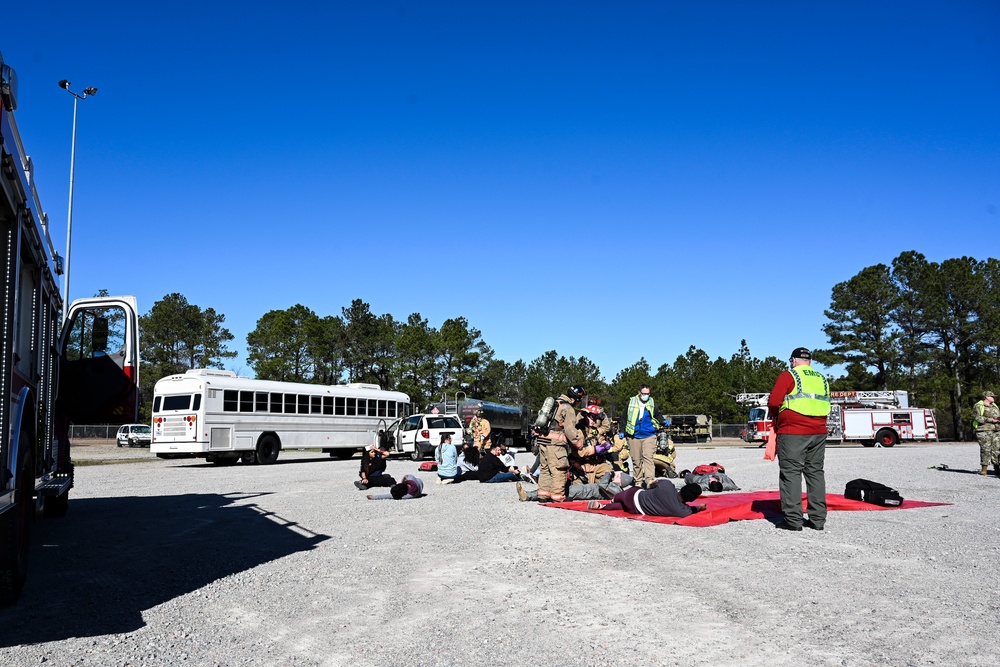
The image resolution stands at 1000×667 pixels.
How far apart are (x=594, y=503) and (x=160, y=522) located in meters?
5.86

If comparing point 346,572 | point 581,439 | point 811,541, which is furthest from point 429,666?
point 581,439

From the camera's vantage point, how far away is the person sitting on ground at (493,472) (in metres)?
16.6

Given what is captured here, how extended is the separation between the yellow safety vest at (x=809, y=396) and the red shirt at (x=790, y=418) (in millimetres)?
49

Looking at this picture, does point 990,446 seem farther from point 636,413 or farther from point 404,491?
point 404,491

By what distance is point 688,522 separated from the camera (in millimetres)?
9398

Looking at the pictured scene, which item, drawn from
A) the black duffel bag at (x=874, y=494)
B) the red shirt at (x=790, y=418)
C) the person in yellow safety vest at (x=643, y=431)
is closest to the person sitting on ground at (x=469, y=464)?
the person in yellow safety vest at (x=643, y=431)

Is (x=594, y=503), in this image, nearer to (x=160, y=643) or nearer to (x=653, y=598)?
(x=653, y=598)

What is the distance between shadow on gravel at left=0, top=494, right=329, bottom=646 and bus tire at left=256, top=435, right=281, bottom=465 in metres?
12.4

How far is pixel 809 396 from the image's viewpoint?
915cm

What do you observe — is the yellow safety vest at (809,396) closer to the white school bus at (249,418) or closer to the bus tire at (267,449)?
the white school bus at (249,418)

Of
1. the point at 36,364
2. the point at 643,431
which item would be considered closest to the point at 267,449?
the point at 643,431

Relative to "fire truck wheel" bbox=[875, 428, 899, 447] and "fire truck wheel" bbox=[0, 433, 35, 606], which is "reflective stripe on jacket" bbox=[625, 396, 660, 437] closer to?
"fire truck wheel" bbox=[0, 433, 35, 606]

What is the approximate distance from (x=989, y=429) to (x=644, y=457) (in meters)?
8.59

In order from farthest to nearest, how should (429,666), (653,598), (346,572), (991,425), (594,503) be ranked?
1. (991,425)
2. (594,503)
3. (346,572)
4. (653,598)
5. (429,666)
